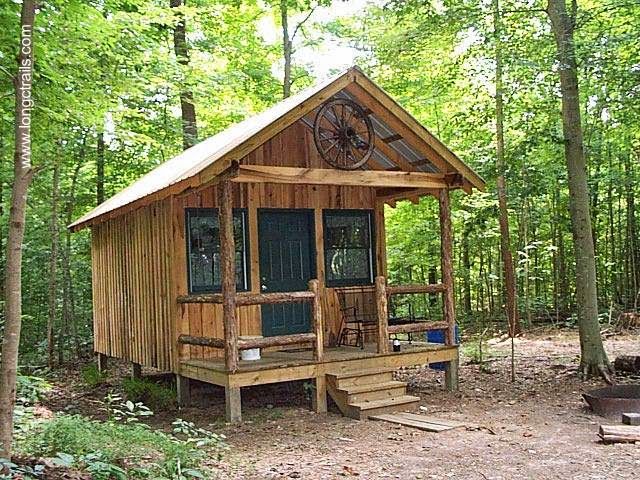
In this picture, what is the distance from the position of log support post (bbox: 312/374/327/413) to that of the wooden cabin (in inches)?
0.7

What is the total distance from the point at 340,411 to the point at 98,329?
611 cm

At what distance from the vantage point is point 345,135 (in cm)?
933

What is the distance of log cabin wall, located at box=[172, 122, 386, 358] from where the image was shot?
9492 mm

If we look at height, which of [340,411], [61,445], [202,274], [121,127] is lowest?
[340,411]

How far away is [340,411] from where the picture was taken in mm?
8477

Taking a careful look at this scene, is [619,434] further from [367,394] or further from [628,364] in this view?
[628,364]

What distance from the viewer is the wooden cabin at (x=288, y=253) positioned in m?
Answer: 8.23

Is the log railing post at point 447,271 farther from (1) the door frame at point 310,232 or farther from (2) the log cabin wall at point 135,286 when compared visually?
(2) the log cabin wall at point 135,286

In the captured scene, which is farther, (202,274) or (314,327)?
(202,274)

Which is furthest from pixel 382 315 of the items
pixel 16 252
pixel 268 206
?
pixel 16 252

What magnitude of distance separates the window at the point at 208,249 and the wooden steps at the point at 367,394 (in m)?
2.31

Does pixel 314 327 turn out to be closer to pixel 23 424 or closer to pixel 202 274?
pixel 202 274

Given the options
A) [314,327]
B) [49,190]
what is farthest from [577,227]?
[49,190]

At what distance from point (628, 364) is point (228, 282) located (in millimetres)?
6140
